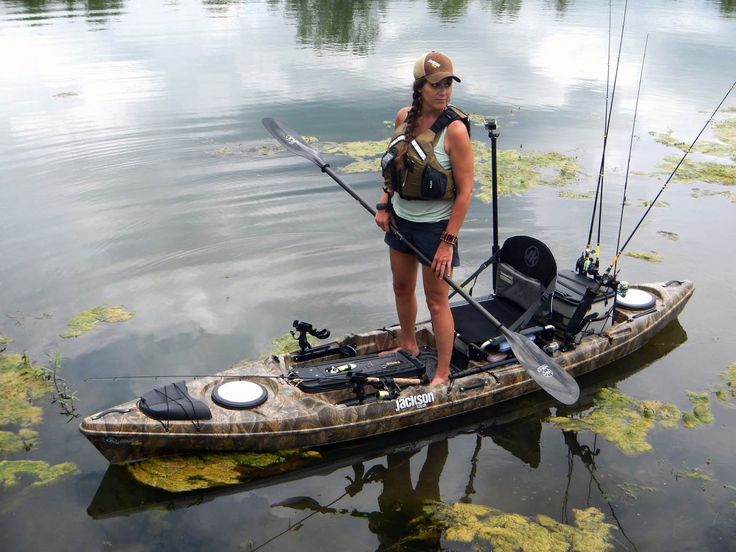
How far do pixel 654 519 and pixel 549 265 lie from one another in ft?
7.13

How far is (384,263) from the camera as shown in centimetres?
819

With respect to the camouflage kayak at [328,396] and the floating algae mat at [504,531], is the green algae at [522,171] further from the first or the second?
the floating algae mat at [504,531]

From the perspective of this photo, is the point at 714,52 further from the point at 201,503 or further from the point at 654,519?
the point at 201,503

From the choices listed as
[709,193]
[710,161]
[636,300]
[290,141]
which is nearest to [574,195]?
[709,193]

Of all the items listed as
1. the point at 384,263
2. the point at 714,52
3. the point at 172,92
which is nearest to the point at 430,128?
the point at 384,263

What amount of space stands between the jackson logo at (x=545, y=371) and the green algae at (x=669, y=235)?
4.63 metres

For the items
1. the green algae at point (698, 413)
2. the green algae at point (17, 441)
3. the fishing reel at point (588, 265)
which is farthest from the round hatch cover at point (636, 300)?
the green algae at point (17, 441)

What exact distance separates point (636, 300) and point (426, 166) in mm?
3283

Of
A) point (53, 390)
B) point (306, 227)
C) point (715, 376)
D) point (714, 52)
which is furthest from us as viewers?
point (714, 52)

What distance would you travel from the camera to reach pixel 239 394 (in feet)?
16.6

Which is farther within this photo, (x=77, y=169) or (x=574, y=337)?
(x=77, y=169)

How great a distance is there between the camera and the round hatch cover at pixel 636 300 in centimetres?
672

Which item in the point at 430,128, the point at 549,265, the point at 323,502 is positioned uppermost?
the point at 430,128

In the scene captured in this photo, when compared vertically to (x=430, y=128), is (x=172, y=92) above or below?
below
